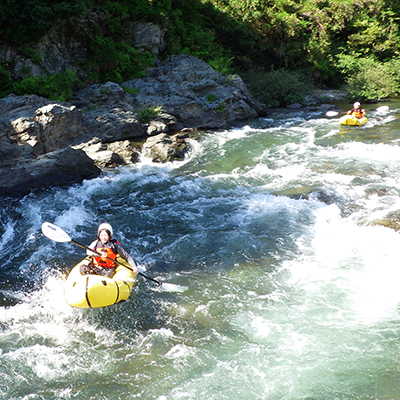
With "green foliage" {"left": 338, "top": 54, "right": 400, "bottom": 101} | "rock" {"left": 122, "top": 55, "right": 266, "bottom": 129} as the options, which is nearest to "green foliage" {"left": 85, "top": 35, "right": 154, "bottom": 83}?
"rock" {"left": 122, "top": 55, "right": 266, "bottom": 129}

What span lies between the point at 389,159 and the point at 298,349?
7.25m

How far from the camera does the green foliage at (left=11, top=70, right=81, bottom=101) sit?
460 inches

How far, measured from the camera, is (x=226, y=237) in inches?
272

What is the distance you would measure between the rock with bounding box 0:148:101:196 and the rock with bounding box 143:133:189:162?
5.90ft

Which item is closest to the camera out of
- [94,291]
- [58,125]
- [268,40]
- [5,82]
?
[94,291]

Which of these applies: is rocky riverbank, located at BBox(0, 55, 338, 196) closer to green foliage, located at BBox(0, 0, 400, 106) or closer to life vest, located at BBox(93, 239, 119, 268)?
green foliage, located at BBox(0, 0, 400, 106)

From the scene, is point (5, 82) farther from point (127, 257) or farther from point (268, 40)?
point (268, 40)

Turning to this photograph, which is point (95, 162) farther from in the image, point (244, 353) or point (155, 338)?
point (244, 353)

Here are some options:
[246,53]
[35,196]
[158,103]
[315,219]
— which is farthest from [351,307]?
[246,53]

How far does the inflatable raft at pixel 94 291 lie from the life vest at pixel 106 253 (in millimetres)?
382

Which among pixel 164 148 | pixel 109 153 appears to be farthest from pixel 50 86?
pixel 164 148

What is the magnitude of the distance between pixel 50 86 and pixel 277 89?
33.6ft

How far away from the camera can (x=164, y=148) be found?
1131 centimetres

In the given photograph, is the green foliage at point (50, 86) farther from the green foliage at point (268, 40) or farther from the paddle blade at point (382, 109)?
the paddle blade at point (382, 109)
